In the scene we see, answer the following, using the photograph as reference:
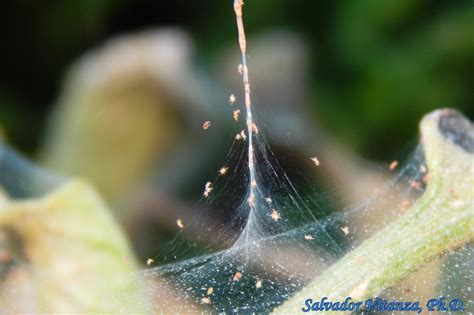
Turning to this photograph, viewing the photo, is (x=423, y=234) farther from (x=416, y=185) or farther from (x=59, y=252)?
(x=59, y=252)

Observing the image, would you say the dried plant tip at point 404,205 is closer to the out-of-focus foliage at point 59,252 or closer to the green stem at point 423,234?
the green stem at point 423,234

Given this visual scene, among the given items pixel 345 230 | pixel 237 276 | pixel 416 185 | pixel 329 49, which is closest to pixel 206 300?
pixel 237 276

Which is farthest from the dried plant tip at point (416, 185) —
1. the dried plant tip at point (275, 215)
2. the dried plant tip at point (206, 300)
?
the dried plant tip at point (206, 300)

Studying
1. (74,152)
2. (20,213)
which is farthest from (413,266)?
(74,152)

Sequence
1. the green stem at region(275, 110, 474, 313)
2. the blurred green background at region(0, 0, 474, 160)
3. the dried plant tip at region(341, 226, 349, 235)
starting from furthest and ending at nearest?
the blurred green background at region(0, 0, 474, 160) < the dried plant tip at region(341, 226, 349, 235) < the green stem at region(275, 110, 474, 313)

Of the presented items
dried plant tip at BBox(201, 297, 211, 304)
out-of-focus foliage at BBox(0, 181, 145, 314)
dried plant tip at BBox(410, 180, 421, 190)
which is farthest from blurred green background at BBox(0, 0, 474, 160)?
dried plant tip at BBox(201, 297, 211, 304)

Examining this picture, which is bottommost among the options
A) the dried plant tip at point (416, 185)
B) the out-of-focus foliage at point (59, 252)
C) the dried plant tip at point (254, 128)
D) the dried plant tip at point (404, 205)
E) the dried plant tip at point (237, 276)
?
the out-of-focus foliage at point (59, 252)

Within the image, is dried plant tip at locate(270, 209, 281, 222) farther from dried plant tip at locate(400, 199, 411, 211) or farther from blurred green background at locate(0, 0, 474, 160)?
blurred green background at locate(0, 0, 474, 160)

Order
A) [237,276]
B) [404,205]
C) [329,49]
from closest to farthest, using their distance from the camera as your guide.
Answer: [237,276]
[404,205]
[329,49]

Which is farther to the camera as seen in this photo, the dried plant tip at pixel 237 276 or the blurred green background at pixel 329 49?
the blurred green background at pixel 329 49
